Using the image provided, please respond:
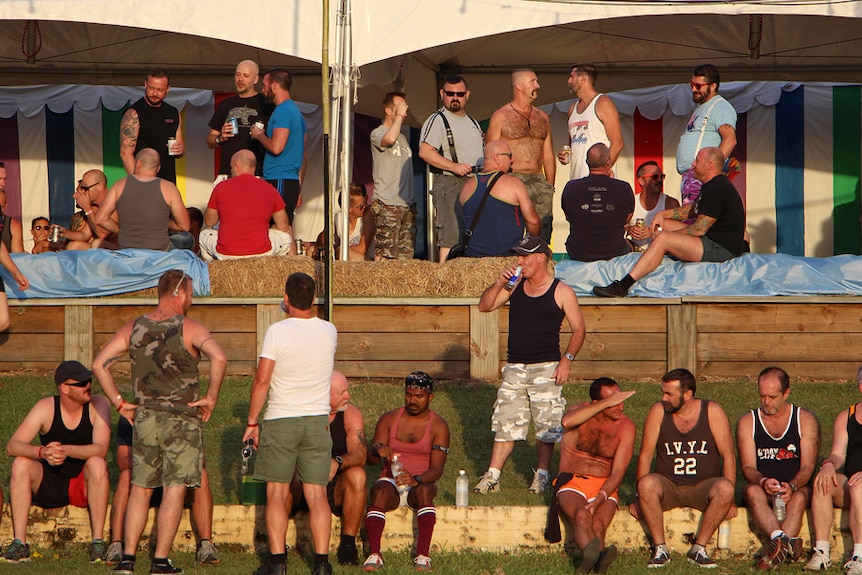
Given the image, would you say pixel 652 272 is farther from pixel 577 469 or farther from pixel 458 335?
pixel 577 469

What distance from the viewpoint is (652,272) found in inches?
366

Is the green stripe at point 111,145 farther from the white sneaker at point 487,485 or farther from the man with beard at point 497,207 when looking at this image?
the white sneaker at point 487,485

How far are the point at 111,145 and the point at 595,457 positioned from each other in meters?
8.52

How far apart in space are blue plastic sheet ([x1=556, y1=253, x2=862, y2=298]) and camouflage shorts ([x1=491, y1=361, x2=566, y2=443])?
1978mm

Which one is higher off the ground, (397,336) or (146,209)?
(146,209)

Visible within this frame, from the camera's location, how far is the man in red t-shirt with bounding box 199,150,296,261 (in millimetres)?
9734

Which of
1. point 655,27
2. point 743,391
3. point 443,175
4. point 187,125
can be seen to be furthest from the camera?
point 187,125

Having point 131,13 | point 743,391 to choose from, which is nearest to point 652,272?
point 743,391

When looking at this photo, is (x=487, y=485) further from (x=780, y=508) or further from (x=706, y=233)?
(x=706, y=233)

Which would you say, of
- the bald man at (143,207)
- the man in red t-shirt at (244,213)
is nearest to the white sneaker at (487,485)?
the man in red t-shirt at (244,213)

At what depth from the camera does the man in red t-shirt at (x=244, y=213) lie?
9734 millimetres

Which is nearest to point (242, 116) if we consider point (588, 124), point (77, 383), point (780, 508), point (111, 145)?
point (588, 124)

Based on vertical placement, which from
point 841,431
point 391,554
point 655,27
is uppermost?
point 655,27

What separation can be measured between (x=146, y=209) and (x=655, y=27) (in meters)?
5.46
